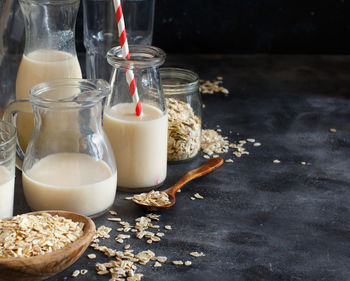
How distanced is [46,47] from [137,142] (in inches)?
10.8

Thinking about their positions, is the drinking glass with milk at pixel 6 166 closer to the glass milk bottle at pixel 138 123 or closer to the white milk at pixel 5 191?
the white milk at pixel 5 191

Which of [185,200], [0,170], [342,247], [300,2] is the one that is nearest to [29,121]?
[0,170]

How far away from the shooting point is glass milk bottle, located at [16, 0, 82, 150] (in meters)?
1.24

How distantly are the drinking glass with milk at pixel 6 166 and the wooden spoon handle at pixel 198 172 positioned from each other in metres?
0.32

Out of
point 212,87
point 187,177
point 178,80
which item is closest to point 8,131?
point 187,177

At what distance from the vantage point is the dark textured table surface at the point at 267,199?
3.42 ft

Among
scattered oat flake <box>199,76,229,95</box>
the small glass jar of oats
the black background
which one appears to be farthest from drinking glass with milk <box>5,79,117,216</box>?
the black background

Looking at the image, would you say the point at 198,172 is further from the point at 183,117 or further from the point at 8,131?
the point at 8,131

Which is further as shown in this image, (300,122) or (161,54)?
(300,122)

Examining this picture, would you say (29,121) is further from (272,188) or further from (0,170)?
(272,188)

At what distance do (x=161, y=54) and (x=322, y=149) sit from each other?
0.51 metres

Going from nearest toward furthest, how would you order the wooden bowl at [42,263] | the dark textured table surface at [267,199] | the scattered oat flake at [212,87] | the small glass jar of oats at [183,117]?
the wooden bowl at [42,263]
the dark textured table surface at [267,199]
the small glass jar of oats at [183,117]
the scattered oat flake at [212,87]

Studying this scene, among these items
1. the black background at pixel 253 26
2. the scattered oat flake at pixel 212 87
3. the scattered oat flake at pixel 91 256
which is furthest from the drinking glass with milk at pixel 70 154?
the black background at pixel 253 26

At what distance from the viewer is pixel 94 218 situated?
1170 millimetres
